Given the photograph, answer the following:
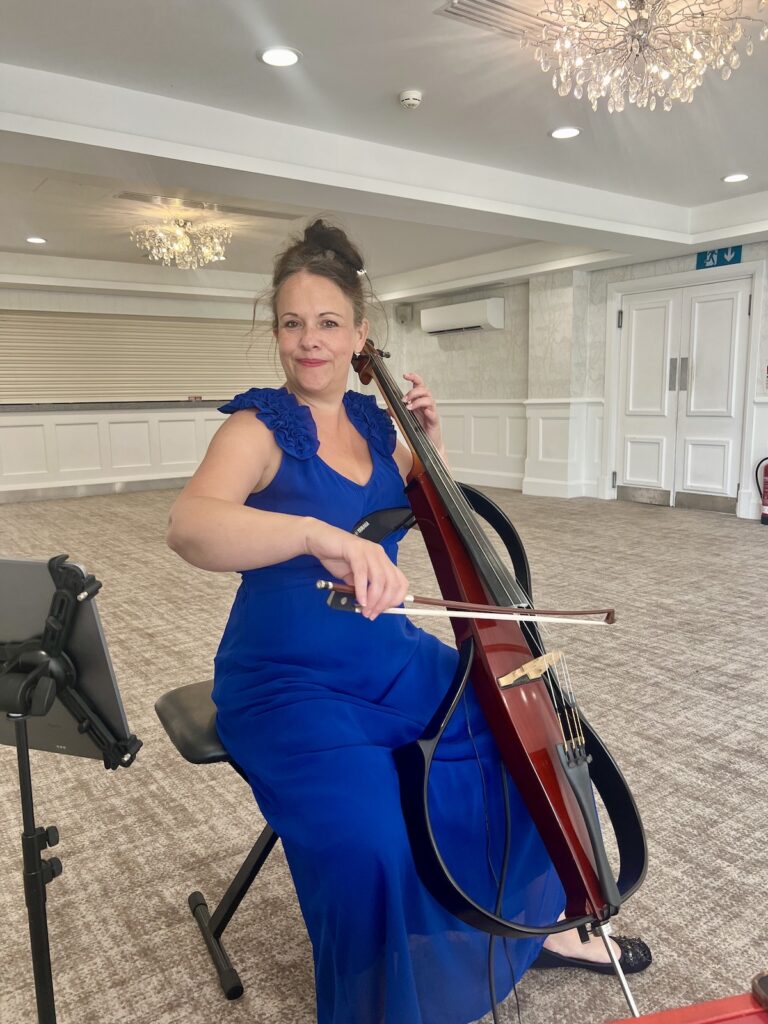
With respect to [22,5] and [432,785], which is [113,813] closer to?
[432,785]

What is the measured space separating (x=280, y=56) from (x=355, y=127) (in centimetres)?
90

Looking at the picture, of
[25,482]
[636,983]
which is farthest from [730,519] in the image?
[25,482]

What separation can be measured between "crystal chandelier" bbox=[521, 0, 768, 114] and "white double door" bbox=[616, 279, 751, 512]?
142 inches

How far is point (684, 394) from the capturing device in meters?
6.48

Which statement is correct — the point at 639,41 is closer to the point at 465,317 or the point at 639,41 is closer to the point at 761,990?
the point at 761,990

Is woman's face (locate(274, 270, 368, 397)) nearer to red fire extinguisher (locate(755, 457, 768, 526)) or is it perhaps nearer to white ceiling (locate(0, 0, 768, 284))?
white ceiling (locate(0, 0, 768, 284))

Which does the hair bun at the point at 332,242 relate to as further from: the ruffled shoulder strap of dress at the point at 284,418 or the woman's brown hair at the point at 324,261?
the ruffled shoulder strap of dress at the point at 284,418

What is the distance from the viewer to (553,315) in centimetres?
717

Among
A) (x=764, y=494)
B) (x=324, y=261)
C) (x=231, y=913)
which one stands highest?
(x=324, y=261)

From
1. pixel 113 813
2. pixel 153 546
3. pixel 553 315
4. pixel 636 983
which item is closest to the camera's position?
pixel 636 983

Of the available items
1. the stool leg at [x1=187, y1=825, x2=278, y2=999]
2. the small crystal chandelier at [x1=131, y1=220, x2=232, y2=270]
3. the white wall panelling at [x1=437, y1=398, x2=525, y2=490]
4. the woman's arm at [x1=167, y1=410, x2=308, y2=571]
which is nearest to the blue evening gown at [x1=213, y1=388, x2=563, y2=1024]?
the woman's arm at [x1=167, y1=410, x2=308, y2=571]

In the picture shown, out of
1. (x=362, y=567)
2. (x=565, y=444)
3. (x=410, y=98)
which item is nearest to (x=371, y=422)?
(x=362, y=567)

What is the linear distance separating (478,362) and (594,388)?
166 cm

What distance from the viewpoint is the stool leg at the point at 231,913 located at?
130 centimetres
